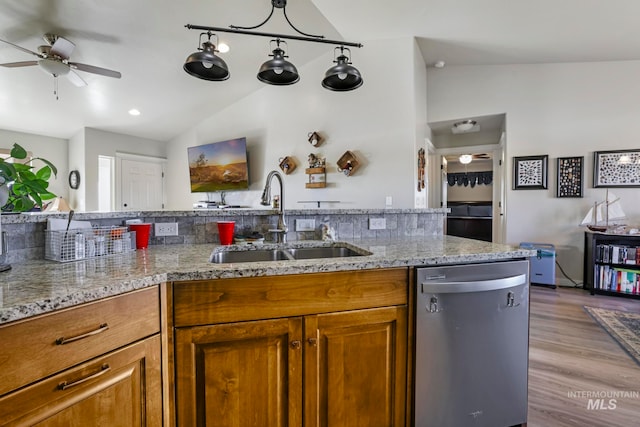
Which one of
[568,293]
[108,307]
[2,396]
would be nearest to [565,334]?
[568,293]

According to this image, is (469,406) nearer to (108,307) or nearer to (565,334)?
(108,307)

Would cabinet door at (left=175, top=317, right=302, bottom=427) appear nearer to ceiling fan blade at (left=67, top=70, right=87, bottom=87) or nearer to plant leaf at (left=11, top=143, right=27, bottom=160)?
plant leaf at (left=11, top=143, right=27, bottom=160)

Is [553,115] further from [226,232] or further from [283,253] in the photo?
[226,232]

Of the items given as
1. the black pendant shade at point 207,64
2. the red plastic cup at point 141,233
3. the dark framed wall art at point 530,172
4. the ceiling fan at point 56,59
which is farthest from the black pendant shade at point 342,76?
the dark framed wall art at point 530,172

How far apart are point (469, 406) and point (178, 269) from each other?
1.40 metres

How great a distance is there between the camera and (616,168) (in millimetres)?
3781

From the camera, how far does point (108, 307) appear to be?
35.5 inches

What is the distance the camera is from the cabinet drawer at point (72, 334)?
0.72 metres

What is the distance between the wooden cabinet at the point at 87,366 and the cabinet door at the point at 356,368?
1.82 ft

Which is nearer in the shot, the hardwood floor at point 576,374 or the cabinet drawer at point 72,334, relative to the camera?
the cabinet drawer at point 72,334

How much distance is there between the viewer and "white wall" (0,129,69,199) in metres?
5.45

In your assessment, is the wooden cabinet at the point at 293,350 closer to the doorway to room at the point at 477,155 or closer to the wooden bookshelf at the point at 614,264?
the wooden bookshelf at the point at 614,264

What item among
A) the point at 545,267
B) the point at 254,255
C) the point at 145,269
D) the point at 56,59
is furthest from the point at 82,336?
the point at 545,267

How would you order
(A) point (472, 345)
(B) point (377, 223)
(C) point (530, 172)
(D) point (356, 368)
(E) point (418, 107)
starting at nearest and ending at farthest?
(D) point (356, 368) → (A) point (472, 345) → (B) point (377, 223) → (E) point (418, 107) → (C) point (530, 172)
